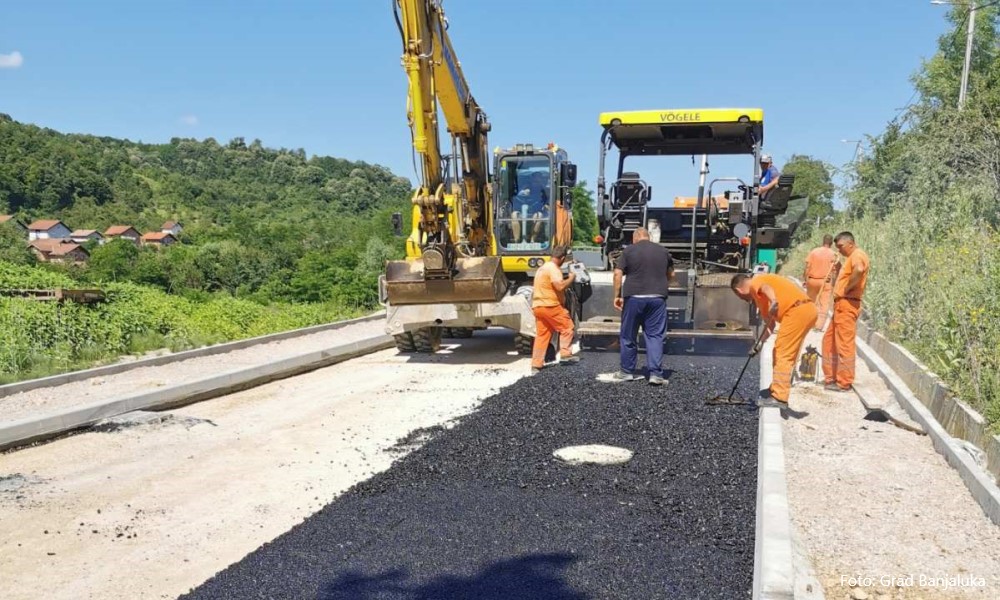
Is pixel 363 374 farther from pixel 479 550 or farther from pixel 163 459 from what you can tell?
pixel 479 550

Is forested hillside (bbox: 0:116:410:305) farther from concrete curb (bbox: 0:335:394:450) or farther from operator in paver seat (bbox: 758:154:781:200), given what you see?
operator in paver seat (bbox: 758:154:781:200)

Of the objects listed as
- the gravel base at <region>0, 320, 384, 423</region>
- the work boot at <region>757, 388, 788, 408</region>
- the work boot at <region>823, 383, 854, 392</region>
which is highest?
the work boot at <region>757, 388, 788, 408</region>

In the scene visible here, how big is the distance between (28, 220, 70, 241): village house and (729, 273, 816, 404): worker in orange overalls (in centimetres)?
6233

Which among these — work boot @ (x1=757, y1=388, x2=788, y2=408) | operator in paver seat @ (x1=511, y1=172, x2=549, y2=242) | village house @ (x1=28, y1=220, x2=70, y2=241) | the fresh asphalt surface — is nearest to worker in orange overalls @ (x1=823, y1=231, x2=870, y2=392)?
work boot @ (x1=757, y1=388, x2=788, y2=408)

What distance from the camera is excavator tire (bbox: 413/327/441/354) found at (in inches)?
407

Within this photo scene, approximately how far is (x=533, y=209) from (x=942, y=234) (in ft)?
17.6

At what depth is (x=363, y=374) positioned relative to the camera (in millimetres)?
9336

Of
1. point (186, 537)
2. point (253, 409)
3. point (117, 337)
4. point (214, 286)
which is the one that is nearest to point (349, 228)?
point (214, 286)

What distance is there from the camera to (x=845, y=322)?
24.8ft

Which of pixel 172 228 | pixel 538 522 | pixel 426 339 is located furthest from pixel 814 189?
pixel 172 228

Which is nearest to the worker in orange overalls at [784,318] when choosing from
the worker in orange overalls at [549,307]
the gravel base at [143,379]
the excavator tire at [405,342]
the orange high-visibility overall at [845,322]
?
the orange high-visibility overall at [845,322]

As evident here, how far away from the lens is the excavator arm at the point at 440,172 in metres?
8.55

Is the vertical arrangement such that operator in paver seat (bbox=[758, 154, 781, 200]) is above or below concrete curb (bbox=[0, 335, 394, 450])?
above

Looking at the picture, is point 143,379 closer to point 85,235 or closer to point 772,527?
point 772,527
